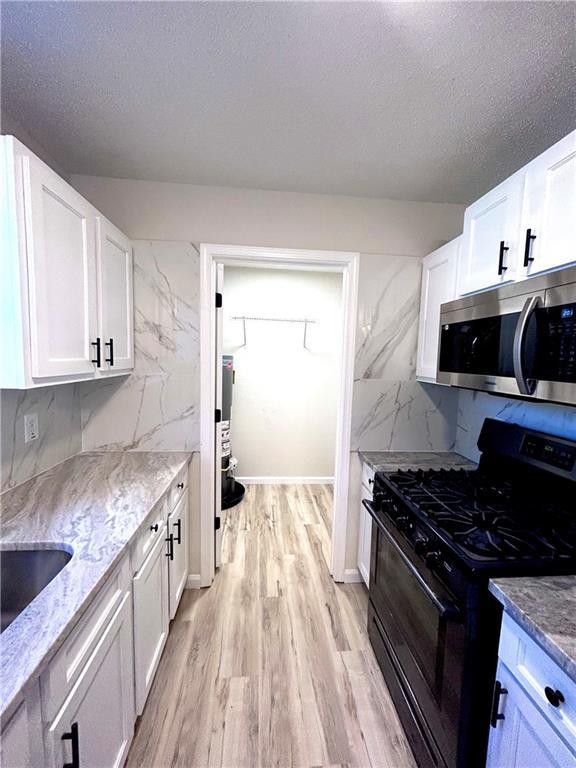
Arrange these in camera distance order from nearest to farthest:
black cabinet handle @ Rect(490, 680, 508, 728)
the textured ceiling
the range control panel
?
1. black cabinet handle @ Rect(490, 680, 508, 728)
2. the textured ceiling
3. the range control panel

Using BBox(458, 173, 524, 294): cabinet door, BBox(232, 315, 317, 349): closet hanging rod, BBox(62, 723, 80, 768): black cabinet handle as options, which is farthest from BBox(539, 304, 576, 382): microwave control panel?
BBox(232, 315, 317, 349): closet hanging rod

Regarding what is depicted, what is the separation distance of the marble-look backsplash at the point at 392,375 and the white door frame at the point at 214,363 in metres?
0.06

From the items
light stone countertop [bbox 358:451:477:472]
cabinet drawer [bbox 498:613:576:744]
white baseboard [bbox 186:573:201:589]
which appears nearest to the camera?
cabinet drawer [bbox 498:613:576:744]

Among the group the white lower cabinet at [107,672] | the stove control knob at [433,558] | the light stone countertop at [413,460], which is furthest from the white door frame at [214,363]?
the stove control knob at [433,558]

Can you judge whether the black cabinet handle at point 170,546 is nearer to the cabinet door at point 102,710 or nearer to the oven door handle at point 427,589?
the cabinet door at point 102,710

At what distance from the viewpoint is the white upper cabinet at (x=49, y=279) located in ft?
3.43

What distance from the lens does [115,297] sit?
5.69 feet

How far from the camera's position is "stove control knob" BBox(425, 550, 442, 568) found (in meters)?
1.10

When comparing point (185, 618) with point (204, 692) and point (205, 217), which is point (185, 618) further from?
point (205, 217)

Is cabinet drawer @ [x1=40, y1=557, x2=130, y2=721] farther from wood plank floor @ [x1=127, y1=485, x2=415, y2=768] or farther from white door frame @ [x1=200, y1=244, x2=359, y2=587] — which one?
white door frame @ [x1=200, y1=244, x2=359, y2=587]

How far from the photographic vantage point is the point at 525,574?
3.12 ft

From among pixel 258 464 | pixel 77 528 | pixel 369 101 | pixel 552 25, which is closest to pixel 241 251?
pixel 369 101

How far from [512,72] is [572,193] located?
→ 0.50m

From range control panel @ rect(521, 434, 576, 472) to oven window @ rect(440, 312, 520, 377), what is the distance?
1.38 feet
